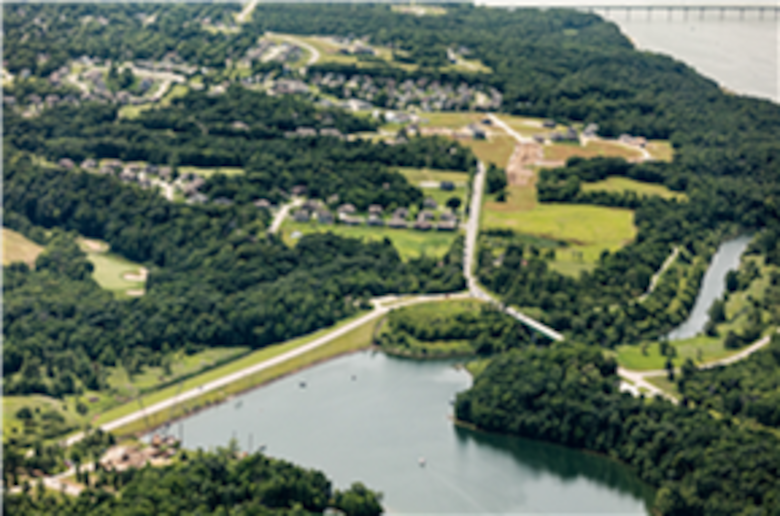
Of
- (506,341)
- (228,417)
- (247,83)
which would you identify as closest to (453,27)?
(247,83)

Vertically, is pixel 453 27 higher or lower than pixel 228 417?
higher

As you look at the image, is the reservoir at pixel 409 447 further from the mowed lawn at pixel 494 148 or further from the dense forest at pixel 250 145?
the mowed lawn at pixel 494 148

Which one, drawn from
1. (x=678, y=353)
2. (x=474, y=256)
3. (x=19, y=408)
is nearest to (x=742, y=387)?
(x=678, y=353)

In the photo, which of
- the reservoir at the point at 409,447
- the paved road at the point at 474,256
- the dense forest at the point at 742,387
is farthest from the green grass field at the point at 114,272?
the dense forest at the point at 742,387

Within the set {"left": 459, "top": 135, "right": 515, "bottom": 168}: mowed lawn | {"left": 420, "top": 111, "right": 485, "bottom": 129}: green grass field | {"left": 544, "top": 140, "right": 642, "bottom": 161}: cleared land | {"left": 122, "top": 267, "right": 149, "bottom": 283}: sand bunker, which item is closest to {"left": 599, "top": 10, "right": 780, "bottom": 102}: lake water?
{"left": 544, "top": 140, "right": 642, "bottom": 161}: cleared land

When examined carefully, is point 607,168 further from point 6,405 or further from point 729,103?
point 6,405

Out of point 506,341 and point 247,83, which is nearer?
point 506,341
